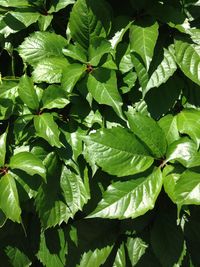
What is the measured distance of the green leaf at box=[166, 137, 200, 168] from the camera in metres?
1.64

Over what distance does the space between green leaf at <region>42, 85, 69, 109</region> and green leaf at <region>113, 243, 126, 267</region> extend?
29.1 inches

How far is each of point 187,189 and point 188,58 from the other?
500mm

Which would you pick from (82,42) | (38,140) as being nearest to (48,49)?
(82,42)

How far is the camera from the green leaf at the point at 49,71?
1.78 metres

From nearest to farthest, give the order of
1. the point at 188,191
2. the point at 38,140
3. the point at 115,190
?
the point at 188,191 < the point at 115,190 < the point at 38,140

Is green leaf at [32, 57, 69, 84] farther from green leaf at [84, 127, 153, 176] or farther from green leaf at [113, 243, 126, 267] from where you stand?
green leaf at [113, 243, 126, 267]

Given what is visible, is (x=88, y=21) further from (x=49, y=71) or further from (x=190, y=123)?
(x=190, y=123)

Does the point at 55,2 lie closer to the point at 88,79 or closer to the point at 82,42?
the point at 82,42

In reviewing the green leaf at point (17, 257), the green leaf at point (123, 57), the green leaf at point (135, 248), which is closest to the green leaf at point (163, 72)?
the green leaf at point (123, 57)

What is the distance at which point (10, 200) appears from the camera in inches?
65.2

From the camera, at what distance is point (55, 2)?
72.7 inches

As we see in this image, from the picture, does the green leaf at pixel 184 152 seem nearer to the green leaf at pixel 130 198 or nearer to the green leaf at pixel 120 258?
the green leaf at pixel 130 198

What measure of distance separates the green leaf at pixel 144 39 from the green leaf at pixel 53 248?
88cm

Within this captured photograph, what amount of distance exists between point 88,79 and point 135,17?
0.32 metres
